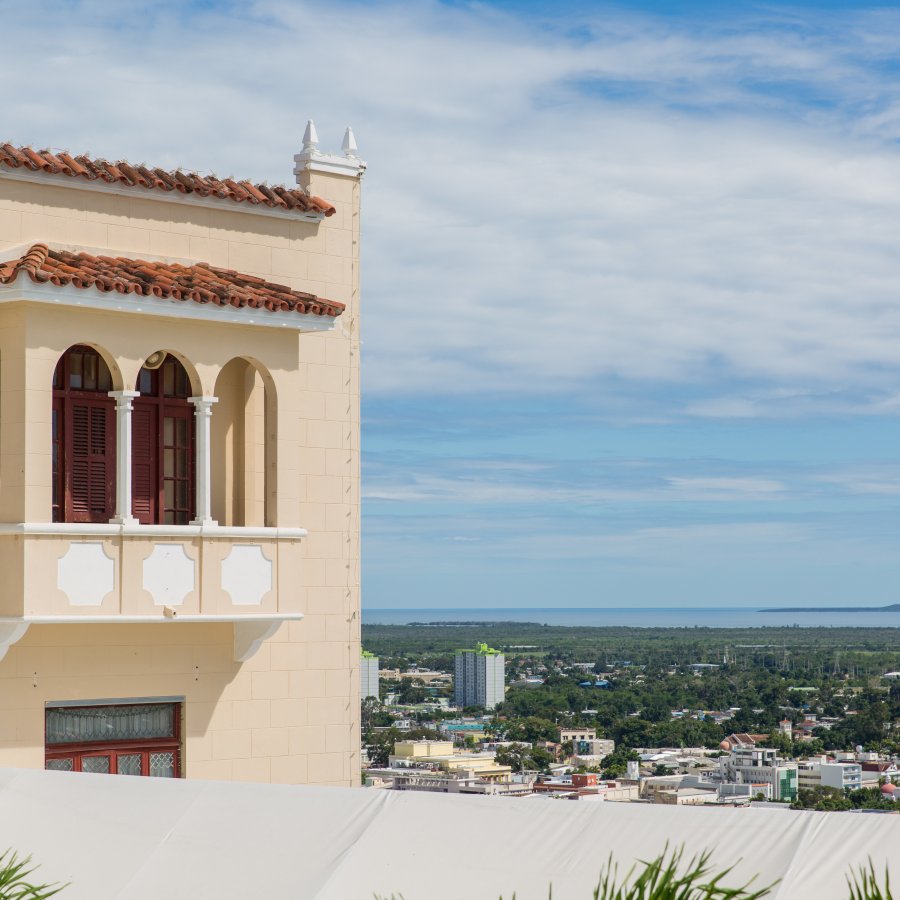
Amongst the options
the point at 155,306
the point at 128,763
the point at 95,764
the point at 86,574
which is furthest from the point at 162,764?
the point at 155,306

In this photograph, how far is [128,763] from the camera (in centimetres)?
1495

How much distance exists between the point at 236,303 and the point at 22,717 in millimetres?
4079

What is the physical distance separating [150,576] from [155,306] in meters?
2.34

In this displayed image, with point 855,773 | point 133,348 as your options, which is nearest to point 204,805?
point 133,348

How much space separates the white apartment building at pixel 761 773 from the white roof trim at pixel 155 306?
3169 centimetres

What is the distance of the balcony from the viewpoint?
13.4m

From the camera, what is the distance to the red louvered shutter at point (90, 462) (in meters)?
14.1

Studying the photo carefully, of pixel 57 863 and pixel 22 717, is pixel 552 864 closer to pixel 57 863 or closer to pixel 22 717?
pixel 57 863

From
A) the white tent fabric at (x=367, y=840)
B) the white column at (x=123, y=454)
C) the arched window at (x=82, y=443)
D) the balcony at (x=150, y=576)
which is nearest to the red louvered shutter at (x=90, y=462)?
the arched window at (x=82, y=443)

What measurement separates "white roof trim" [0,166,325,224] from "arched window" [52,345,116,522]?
1592 mm

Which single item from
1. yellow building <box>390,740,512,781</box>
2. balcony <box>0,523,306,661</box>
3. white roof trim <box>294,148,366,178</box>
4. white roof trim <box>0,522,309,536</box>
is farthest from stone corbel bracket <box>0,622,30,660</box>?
yellow building <box>390,740,512,781</box>

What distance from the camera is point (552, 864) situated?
34.7 feet

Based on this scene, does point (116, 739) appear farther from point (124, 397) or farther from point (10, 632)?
point (124, 397)

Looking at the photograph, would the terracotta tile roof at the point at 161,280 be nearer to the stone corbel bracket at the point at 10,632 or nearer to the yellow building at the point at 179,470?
the yellow building at the point at 179,470
